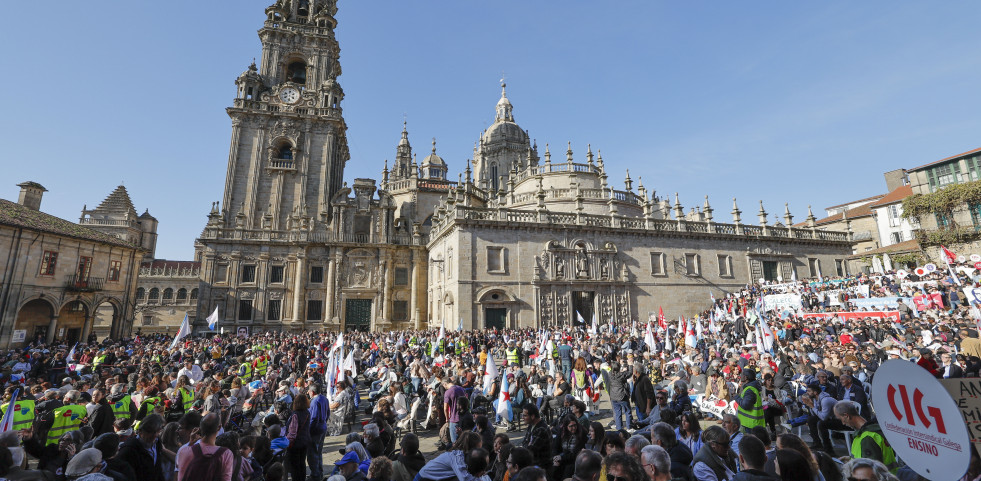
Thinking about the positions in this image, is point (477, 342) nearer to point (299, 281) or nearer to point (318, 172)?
point (299, 281)

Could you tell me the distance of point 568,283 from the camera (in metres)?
27.6

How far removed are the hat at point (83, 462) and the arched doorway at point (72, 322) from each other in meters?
31.9

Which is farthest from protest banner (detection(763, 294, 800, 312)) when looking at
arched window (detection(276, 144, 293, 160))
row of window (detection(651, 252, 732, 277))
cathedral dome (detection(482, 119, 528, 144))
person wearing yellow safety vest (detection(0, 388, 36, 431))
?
cathedral dome (detection(482, 119, 528, 144))

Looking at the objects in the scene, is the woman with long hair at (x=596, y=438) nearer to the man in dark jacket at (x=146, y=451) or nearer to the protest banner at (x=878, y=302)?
the man in dark jacket at (x=146, y=451)

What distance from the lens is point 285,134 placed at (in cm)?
3638

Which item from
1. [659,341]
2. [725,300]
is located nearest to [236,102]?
[659,341]

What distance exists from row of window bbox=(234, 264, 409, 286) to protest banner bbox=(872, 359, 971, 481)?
108 ft

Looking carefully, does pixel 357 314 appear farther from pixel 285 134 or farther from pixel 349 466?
pixel 349 466

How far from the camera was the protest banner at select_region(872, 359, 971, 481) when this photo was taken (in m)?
3.25

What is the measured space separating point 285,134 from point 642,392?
3643 centimetres

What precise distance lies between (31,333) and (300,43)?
95.8 feet

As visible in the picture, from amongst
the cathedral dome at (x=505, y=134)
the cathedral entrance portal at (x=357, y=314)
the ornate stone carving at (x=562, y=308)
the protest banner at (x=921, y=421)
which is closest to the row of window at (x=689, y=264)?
the ornate stone carving at (x=562, y=308)

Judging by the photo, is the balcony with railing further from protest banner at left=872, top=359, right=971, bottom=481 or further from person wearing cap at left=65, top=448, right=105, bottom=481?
protest banner at left=872, top=359, right=971, bottom=481

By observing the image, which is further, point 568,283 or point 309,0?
point 309,0
